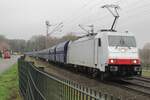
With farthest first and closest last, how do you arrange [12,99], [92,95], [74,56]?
[74,56]
[12,99]
[92,95]

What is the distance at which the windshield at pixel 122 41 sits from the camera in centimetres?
2316

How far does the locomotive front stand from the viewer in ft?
72.9

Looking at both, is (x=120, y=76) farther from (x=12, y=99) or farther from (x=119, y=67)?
(x=12, y=99)

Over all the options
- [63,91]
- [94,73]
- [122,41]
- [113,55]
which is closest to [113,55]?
[113,55]

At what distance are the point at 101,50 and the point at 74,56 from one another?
10.2m

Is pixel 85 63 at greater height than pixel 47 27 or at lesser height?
lesser

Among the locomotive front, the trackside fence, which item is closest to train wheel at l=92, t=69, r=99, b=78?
the locomotive front

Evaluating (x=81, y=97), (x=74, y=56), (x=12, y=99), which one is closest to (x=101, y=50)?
(x=12, y=99)

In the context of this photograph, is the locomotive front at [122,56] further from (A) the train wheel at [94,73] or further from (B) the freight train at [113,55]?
(A) the train wheel at [94,73]

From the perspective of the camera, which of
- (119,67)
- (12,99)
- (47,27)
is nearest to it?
(12,99)

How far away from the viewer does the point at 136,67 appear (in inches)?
890

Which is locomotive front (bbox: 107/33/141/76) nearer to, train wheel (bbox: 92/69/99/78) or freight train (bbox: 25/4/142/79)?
freight train (bbox: 25/4/142/79)

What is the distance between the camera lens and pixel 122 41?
77.3 feet

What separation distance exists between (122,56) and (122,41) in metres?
1.22
